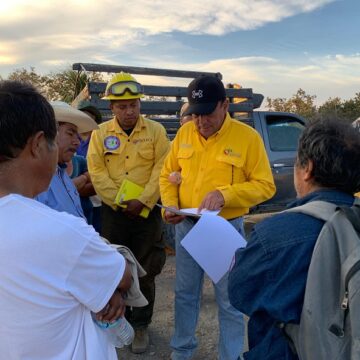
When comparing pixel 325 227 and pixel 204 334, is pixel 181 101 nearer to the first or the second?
pixel 204 334

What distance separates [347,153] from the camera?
4.92 feet

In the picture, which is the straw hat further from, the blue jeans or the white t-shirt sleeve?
the white t-shirt sleeve

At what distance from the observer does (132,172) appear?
359 centimetres

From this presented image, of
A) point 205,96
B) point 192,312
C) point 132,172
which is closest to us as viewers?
point 205,96

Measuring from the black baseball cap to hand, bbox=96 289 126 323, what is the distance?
5.48ft

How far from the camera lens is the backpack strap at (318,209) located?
1390 mm

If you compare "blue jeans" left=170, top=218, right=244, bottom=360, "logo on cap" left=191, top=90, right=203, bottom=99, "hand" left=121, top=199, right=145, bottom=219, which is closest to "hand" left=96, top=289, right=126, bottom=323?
"blue jeans" left=170, top=218, right=244, bottom=360

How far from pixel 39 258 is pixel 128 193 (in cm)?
228

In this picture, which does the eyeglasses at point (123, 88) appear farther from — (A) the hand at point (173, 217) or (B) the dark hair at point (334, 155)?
(B) the dark hair at point (334, 155)

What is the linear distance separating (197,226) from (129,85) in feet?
5.49

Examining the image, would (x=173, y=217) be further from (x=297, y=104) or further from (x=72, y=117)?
(x=297, y=104)

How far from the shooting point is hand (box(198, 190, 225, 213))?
8.95 ft

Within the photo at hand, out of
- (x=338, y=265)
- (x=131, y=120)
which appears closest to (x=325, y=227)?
(x=338, y=265)

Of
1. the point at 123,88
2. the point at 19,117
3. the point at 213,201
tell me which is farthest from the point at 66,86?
the point at 19,117
